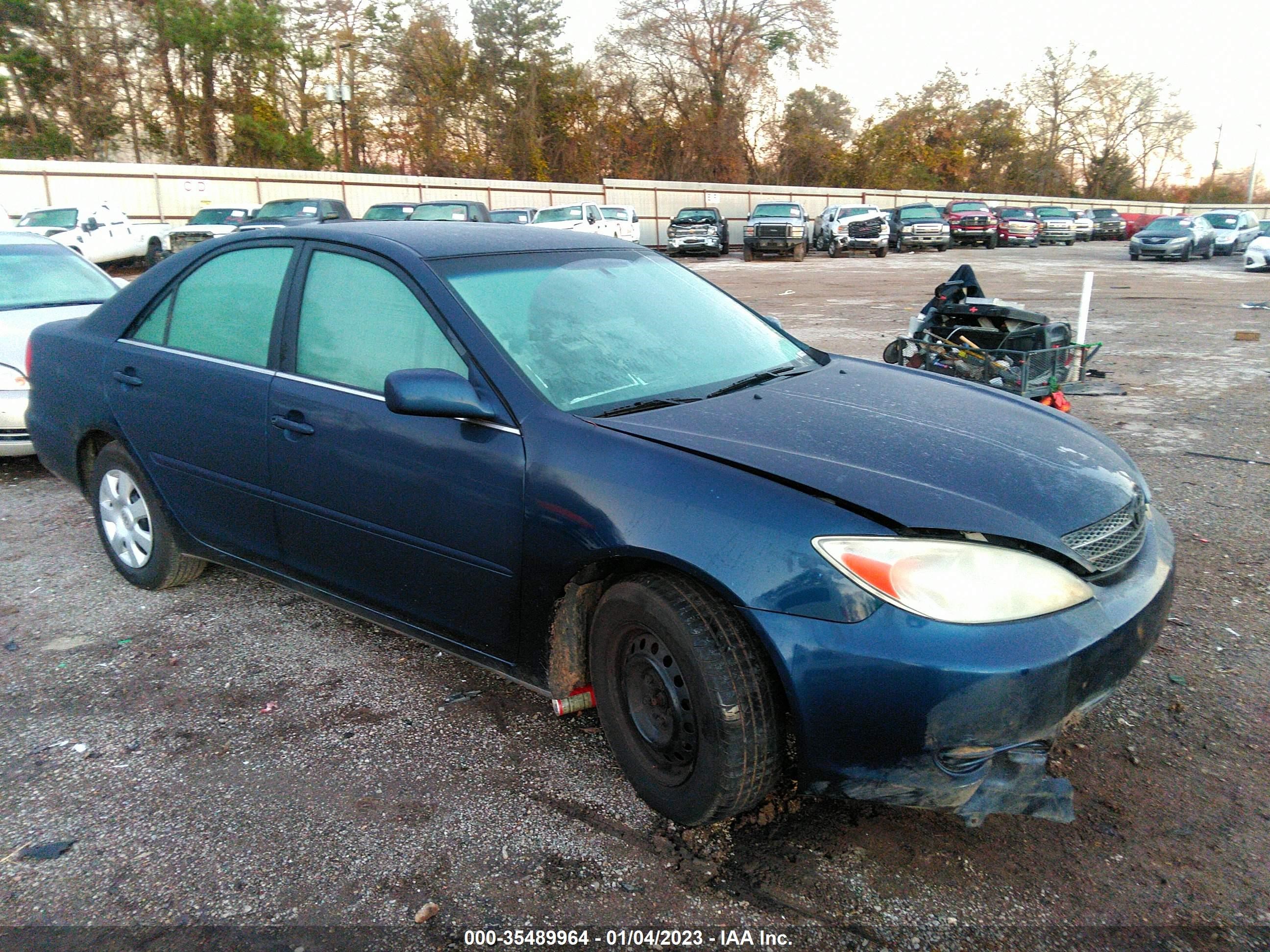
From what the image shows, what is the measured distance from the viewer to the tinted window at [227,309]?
3547 mm

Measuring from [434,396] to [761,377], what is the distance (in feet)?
3.91

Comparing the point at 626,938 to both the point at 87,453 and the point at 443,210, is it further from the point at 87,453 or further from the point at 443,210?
the point at 443,210

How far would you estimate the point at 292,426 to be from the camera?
3305 millimetres

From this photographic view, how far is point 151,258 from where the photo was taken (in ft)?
77.7

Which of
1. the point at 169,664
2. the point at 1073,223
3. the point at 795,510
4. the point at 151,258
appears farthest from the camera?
the point at 1073,223

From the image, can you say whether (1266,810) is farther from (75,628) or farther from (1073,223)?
(1073,223)

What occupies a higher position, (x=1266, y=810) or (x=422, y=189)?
(x=422, y=189)

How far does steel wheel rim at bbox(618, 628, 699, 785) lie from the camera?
2461 millimetres

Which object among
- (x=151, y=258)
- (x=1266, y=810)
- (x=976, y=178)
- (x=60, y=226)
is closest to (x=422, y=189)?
(x=151, y=258)

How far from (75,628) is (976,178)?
242 ft

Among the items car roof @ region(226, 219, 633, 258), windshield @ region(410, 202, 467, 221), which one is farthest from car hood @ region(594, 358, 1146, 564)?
windshield @ region(410, 202, 467, 221)

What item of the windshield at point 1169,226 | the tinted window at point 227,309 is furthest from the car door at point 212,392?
the windshield at point 1169,226

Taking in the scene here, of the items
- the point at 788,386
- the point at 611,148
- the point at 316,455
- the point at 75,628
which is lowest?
the point at 75,628

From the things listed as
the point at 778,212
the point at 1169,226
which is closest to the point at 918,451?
the point at 778,212
